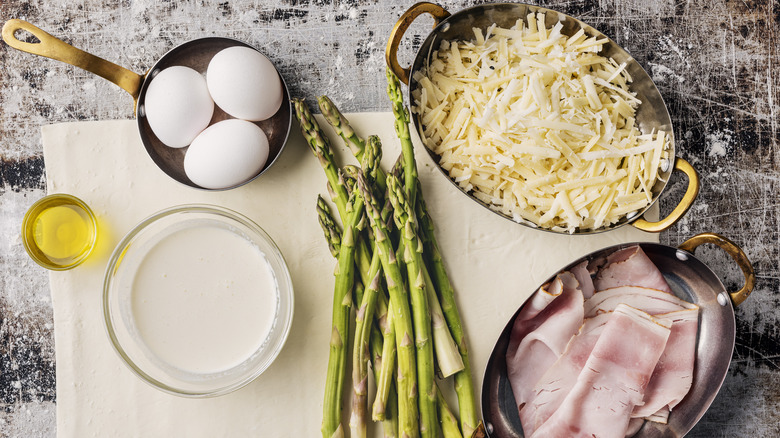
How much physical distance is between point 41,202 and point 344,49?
79cm

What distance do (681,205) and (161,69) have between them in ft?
3.88

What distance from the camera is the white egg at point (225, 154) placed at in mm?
1052

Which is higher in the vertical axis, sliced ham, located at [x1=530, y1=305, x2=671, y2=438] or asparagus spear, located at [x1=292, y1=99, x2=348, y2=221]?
asparagus spear, located at [x1=292, y1=99, x2=348, y2=221]

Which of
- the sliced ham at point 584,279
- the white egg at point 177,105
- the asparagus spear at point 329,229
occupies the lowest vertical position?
the sliced ham at point 584,279

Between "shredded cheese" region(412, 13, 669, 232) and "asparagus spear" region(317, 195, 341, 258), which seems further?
"asparagus spear" region(317, 195, 341, 258)

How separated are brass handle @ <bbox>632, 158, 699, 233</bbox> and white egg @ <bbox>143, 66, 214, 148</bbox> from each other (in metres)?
0.99

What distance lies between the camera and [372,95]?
1235 mm

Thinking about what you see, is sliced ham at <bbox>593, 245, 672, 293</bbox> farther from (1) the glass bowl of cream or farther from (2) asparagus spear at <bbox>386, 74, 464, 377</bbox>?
(1) the glass bowl of cream

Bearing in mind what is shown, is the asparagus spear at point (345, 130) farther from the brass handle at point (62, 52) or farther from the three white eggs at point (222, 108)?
the brass handle at point (62, 52)

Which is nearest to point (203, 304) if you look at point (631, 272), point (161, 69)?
point (161, 69)

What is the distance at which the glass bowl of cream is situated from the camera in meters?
1.10

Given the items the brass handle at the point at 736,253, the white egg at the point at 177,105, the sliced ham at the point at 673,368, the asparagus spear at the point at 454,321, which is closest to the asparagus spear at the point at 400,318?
the asparagus spear at the point at 454,321

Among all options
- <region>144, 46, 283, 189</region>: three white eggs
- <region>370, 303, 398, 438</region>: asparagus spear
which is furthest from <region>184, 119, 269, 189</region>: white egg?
<region>370, 303, 398, 438</region>: asparagus spear

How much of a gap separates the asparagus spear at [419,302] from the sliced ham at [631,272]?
426 mm
